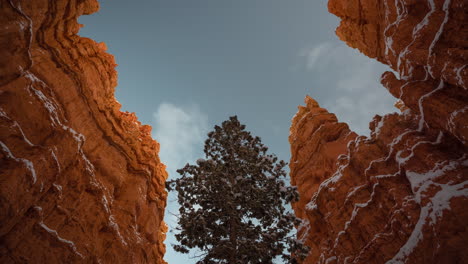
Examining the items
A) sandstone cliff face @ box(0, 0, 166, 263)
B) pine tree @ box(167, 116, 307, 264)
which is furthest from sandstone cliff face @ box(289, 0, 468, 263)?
sandstone cliff face @ box(0, 0, 166, 263)

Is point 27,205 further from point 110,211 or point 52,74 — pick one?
point 52,74

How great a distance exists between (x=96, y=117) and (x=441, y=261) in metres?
25.8

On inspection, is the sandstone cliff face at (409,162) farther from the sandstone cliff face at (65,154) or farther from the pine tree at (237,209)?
the sandstone cliff face at (65,154)

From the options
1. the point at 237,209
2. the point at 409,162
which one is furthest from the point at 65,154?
the point at 409,162

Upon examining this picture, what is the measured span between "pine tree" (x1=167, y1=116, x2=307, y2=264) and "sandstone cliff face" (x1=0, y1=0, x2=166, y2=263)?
7277 millimetres

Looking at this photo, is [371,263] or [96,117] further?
[96,117]

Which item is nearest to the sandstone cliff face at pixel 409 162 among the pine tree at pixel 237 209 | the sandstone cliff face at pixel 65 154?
the pine tree at pixel 237 209

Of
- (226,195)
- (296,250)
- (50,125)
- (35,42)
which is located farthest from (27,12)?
(296,250)

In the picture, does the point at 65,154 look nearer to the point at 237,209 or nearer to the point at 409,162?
the point at 237,209

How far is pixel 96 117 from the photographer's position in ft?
75.0

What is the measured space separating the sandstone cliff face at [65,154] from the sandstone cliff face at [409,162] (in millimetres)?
17468

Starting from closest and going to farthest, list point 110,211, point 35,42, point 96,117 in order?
1. point 35,42
2. point 110,211
3. point 96,117

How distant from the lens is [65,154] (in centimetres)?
1697

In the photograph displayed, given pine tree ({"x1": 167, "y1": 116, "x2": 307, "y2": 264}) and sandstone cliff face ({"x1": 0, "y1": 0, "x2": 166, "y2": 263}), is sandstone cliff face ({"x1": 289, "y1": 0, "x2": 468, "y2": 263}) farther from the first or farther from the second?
sandstone cliff face ({"x1": 0, "y1": 0, "x2": 166, "y2": 263})
